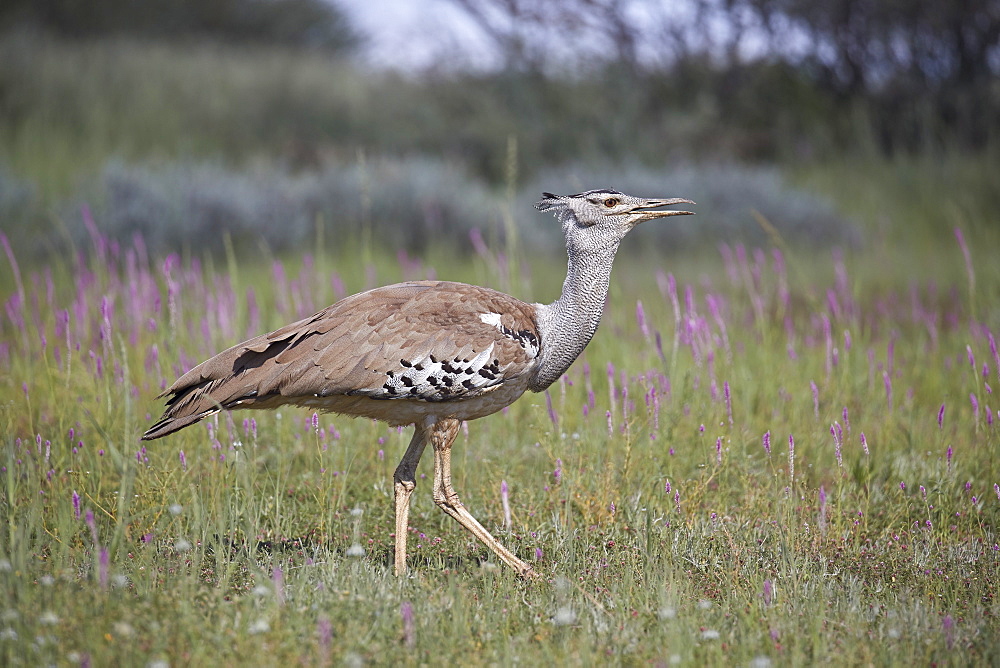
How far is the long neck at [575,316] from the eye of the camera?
390 centimetres

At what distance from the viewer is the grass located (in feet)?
9.55

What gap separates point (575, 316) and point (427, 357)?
68cm

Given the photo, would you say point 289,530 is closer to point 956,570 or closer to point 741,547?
point 741,547

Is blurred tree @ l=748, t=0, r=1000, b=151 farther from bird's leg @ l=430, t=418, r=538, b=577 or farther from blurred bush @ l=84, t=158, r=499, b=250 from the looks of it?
bird's leg @ l=430, t=418, r=538, b=577

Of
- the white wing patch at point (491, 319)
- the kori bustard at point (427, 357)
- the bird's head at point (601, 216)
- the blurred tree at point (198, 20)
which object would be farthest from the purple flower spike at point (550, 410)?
the blurred tree at point (198, 20)

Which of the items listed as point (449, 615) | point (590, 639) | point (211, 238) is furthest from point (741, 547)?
point (211, 238)

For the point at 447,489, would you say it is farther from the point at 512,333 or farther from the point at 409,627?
the point at 409,627

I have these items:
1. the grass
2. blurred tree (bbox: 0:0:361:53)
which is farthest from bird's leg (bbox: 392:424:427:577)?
blurred tree (bbox: 0:0:361:53)

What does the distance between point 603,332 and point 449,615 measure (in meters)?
2.83

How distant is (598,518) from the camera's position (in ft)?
13.4

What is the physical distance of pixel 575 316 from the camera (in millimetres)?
3906

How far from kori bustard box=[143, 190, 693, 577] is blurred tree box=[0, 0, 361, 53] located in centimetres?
1799

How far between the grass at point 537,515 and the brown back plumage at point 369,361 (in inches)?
7.9

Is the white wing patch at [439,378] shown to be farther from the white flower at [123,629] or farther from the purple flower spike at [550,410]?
the white flower at [123,629]
